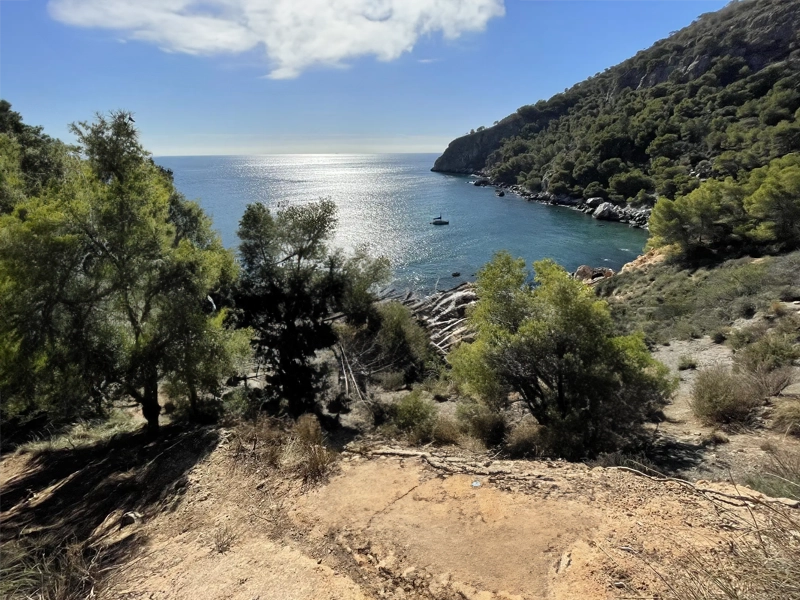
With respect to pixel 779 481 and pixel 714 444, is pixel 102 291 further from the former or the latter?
pixel 714 444

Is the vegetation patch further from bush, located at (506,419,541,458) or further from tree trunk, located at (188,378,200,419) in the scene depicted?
tree trunk, located at (188,378,200,419)

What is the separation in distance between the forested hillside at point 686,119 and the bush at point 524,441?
186 feet

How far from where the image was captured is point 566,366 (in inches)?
412

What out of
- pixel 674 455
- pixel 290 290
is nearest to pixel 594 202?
pixel 290 290

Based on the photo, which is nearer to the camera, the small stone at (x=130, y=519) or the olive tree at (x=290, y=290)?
the small stone at (x=130, y=519)

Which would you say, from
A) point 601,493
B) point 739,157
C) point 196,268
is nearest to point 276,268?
point 196,268

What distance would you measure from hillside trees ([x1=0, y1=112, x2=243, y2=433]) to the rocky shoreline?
5167 cm

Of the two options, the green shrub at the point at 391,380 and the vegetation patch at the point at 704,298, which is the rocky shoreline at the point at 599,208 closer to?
the vegetation patch at the point at 704,298

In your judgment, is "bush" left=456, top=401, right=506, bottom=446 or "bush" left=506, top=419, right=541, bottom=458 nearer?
"bush" left=506, top=419, right=541, bottom=458

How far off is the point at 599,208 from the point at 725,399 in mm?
63263

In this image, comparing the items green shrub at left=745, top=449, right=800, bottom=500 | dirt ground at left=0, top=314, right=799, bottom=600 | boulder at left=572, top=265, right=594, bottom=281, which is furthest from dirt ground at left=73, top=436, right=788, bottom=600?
boulder at left=572, top=265, right=594, bottom=281

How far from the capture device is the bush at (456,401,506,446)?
455 inches

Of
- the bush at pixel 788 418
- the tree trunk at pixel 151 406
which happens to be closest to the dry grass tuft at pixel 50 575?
the tree trunk at pixel 151 406

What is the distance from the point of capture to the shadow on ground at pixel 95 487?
6948 millimetres
